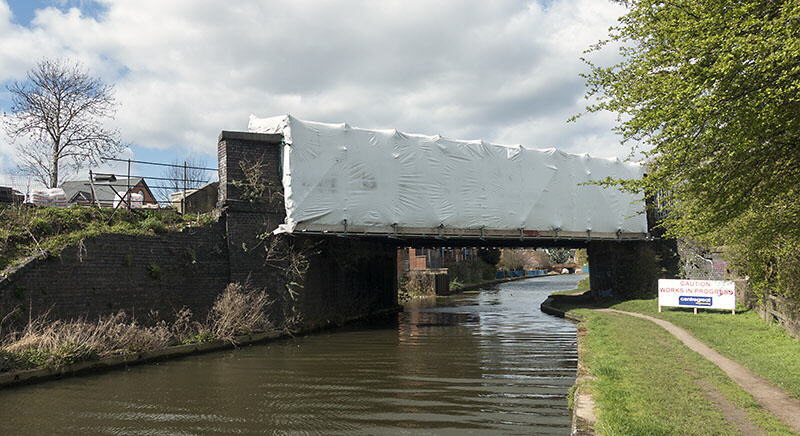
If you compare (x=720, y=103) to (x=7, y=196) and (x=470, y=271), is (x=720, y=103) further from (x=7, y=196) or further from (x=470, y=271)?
(x=470, y=271)

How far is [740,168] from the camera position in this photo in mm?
8258

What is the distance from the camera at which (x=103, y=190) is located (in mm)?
23516

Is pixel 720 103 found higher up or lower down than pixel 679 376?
higher up

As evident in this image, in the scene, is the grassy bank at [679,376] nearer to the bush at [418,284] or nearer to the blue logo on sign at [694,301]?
the blue logo on sign at [694,301]

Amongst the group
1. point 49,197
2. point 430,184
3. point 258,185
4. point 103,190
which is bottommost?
point 49,197

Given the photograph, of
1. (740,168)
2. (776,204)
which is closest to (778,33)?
(740,168)

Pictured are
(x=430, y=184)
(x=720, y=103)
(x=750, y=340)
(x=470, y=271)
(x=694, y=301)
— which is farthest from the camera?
(x=470, y=271)

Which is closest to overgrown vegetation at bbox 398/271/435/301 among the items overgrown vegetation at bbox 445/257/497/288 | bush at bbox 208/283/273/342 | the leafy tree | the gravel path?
overgrown vegetation at bbox 445/257/497/288

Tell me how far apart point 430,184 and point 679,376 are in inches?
527

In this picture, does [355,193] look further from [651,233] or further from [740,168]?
[651,233]

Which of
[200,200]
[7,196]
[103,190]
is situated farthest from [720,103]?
[103,190]

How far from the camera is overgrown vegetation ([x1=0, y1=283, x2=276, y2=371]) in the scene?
1246cm

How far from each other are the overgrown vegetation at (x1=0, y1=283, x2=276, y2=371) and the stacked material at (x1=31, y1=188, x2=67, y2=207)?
6915 millimetres

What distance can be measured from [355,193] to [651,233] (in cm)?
1615
